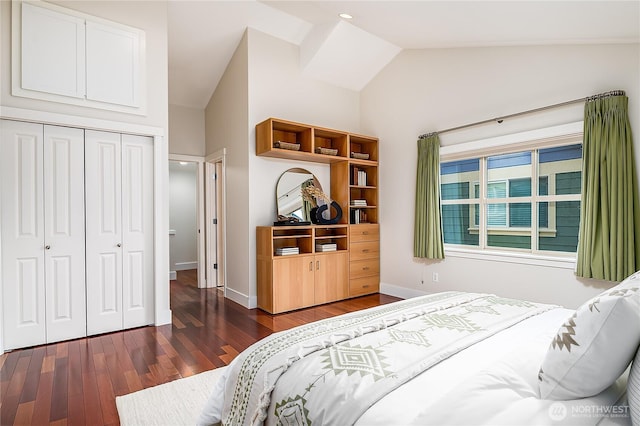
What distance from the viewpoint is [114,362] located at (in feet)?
8.73

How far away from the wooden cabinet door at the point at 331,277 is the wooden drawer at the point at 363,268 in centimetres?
10

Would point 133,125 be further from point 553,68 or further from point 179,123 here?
point 553,68

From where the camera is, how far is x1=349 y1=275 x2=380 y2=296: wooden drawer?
464 centimetres

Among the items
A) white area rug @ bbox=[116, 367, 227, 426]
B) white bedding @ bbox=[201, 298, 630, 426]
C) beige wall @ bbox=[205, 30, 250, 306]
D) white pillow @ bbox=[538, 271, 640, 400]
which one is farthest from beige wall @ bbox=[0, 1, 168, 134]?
white pillow @ bbox=[538, 271, 640, 400]

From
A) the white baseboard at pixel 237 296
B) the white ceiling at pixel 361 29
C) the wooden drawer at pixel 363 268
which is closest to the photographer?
the white ceiling at pixel 361 29

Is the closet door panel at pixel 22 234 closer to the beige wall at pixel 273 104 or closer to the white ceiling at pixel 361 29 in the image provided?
the beige wall at pixel 273 104

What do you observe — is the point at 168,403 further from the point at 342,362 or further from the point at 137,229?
the point at 137,229

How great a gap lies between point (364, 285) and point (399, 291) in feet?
1.60

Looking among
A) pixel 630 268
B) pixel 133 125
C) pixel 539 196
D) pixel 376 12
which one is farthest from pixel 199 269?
pixel 630 268

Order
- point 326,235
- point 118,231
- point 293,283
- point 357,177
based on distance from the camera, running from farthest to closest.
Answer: point 357,177, point 326,235, point 293,283, point 118,231

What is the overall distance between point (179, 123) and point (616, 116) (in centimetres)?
538

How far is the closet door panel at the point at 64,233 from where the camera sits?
10.0ft

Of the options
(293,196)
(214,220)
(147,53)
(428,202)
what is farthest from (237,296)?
(147,53)

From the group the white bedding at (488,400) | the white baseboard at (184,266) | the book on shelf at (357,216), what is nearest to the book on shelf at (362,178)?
the book on shelf at (357,216)
